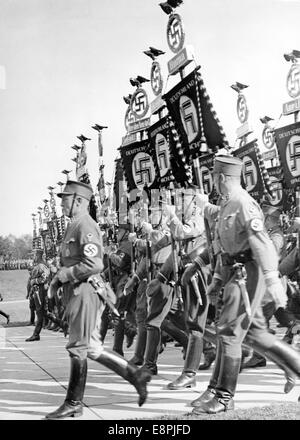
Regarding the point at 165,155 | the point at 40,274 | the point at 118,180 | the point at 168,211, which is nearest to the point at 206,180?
the point at 118,180

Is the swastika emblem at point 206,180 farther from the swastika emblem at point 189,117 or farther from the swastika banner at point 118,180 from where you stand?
the swastika emblem at point 189,117

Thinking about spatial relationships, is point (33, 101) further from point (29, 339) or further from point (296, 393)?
point (29, 339)

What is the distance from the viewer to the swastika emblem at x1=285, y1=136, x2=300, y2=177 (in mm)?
9859

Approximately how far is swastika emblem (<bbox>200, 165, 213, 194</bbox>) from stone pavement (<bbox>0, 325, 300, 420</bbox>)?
252 centimetres

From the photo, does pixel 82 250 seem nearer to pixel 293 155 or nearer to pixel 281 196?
pixel 293 155

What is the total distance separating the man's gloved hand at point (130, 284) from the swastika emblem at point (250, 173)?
3.20 metres

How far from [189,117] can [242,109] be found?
5.87 meters

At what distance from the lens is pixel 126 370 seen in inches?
198

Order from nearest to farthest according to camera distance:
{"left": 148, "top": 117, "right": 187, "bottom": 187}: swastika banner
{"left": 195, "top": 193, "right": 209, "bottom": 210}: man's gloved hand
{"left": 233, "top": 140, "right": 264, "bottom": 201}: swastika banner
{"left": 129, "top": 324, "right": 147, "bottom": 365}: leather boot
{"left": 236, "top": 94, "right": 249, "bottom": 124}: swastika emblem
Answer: {"left": 195, "top": 193, "right": 209, "bottom": 210}: man's gloved hand, {"left": 129, "top": 324, "right": 147, "bottom": 365}: leather boot, {"left": 148, "top": 117, "right": 187, "bottom": 187}: swastika banner, {"left": 233, "top": 140, "right": 264, "bottom": 201}: swastika banner, {"left": 236, "top": 94, "right": 249, "bottom": 124}: swastika emblem

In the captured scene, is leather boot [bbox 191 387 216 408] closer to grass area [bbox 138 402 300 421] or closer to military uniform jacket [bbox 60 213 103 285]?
grass area [bbox 138 402 300 421]

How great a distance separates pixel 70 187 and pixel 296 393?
8.52ft

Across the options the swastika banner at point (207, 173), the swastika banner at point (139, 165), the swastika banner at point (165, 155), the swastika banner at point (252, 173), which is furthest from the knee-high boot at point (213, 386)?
the swastika banner at point (252, 173)

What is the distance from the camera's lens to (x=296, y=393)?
550 centimetres

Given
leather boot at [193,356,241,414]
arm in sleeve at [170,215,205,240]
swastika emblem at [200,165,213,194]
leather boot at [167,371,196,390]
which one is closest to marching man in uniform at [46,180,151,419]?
leather boot at [193,356,241,414]
